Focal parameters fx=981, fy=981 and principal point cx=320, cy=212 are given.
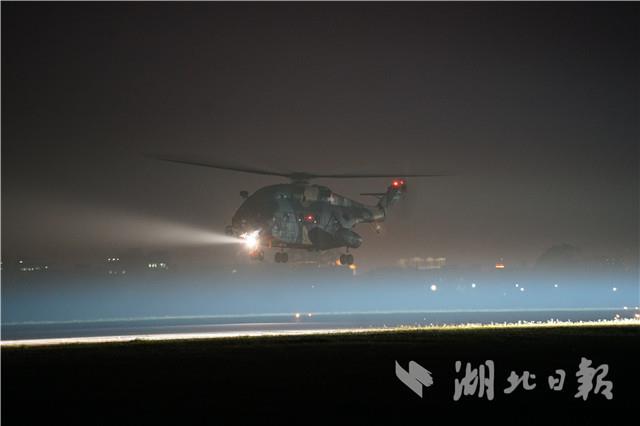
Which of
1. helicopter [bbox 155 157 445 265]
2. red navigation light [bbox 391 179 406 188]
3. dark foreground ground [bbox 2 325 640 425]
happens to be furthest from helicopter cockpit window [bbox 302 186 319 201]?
dark foreground ground [bbox 2 325 640 425]

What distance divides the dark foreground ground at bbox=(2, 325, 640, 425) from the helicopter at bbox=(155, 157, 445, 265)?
23250 mm

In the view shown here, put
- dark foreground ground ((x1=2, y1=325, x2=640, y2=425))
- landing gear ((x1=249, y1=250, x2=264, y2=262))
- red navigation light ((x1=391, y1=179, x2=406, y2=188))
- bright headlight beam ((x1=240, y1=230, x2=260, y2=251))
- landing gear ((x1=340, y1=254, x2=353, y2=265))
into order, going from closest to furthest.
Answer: dark foreground ground ((x1=2, y1=325, x2=640, y2=425)) → landing gear ((x1=249, y1=250, x2=264, y2=262)) → bright headlight beam ((x1=240, y1=230, x2=260, y2=251)) → landing gear ((x1=340, y1=254, x2=353, y2=265)) → red navigation light ((x1=391, y1=179, x2=406, y2=188))

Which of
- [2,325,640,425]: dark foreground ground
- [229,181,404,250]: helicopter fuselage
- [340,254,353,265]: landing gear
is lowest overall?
[2,325,640,425]: dark foreground ground

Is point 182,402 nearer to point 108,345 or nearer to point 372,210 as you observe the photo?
point 108,345

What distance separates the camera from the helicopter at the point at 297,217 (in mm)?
63250

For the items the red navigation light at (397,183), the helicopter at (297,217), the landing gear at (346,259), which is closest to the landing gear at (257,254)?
the helicopter at (297,217)

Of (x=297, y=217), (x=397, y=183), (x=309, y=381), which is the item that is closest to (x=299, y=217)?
(x=297, y=217)

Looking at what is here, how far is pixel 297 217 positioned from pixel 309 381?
4033cm

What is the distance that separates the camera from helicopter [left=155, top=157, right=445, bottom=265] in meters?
63.2

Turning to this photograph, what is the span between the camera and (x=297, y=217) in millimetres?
65938

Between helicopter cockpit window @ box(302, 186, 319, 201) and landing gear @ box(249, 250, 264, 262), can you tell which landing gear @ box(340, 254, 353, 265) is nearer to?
helicopter cockpit window @ box(302, 186, 319, 201)

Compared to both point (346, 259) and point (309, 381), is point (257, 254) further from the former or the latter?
point (309, 381)

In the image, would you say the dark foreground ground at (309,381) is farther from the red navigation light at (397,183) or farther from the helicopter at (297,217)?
the red navigation light at (397,183)

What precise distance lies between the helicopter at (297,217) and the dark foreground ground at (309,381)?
23.2m
